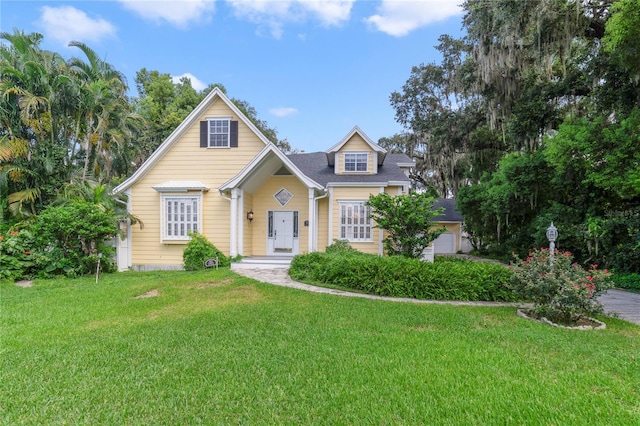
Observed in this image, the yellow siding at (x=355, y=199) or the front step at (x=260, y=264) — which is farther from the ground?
the yellow siding at (x=355, y=199)

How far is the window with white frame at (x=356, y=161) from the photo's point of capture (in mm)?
12609

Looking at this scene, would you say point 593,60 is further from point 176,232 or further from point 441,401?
point 176,232

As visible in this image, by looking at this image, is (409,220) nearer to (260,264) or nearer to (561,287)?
(561,287)

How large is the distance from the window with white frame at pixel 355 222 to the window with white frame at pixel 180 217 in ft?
18.2

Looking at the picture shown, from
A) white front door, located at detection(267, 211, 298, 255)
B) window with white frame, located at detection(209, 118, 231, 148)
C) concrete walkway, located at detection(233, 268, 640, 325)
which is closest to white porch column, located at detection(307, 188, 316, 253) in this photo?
white front door, located at detection(267, 211, 298, 255)

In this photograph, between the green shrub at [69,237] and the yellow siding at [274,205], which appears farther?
the yellow siding at [274,205]

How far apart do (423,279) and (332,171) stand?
24.1 ft

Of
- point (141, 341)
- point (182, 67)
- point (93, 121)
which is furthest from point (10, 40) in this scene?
point (141, 341)

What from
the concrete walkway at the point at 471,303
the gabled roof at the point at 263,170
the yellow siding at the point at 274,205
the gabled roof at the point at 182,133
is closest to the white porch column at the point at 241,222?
the gabled roof at the point at 263,170

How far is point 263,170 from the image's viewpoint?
11555 mm

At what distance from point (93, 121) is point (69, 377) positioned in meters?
14.4

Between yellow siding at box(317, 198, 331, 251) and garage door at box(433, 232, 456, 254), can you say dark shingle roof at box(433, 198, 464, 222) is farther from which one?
yellow siding at box(317, 198, 331, 251)

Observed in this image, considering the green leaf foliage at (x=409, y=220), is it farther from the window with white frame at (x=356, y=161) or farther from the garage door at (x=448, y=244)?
the garage door at (x=448, y=244)

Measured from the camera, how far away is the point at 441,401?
2.76 m
